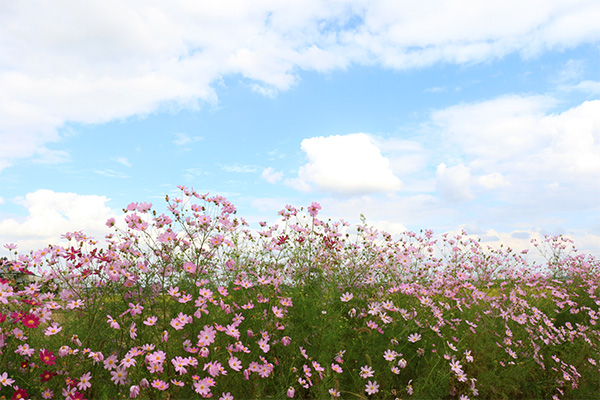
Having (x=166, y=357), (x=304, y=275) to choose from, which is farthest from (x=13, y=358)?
(x=304, y=275)

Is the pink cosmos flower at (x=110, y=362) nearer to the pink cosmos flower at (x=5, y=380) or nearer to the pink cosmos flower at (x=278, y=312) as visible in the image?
the pink cosmos flower at (x=5, y=380)

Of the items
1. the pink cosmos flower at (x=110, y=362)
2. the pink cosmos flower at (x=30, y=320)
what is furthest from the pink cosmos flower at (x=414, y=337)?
the pink cosmos flower at (x=30, y=320)

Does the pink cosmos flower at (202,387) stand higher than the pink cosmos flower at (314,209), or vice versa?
the pink cosmos flower at (314,209)

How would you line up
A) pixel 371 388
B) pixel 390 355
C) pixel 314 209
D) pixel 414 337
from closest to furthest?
pixel 371 388
pixel 390 355
pixel 414 337
pixel 314 209

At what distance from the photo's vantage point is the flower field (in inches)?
145

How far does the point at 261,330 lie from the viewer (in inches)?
165

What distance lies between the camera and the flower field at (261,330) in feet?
12.1

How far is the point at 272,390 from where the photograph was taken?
4.12 meters

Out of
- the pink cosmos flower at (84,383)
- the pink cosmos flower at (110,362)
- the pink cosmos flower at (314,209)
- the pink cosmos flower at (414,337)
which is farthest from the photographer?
the pink cosmos flower at (314,209)

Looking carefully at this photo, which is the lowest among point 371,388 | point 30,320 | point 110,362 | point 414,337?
point 371,388

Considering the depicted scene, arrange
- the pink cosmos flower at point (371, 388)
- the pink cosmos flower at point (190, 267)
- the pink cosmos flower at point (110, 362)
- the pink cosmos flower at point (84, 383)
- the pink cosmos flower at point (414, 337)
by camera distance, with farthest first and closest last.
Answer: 1. the pink cosmos flower at point (414, 337)
2. the pink cosmos flower at point (371, 388)
3. the pink cosmos flower at point (190, 267)
4. the pink cosmos flower at point (110, 362)
5. the pink cosmos flower at point (84, 383)

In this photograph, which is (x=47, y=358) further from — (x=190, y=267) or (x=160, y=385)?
(x=190, y=267)

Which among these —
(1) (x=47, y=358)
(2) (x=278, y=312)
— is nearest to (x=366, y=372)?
(2) (x=278, y=312)

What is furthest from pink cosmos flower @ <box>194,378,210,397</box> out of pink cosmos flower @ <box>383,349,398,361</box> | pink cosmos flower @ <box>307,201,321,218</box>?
pink cosmos flower @ <box>307,201,321,218</box>
